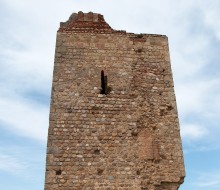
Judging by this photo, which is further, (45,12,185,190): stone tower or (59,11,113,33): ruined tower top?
(59,11,113,33): ruined tower top

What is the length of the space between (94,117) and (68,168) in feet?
4.49

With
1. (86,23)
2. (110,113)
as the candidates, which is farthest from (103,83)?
(86,23)

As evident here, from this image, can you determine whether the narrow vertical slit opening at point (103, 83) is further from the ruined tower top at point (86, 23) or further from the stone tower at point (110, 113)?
the ruined tower top at point (86, 23)

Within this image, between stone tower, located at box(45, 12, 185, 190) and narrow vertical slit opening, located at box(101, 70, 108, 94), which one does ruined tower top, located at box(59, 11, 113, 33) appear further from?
narrow vertical slit opening, located at box(101, 70, 108, 94)

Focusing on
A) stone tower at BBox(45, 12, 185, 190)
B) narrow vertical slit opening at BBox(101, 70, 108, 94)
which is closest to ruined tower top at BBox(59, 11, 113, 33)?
stone tower at BBox(45, 12, 185, 190)

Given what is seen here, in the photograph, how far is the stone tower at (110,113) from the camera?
7.11 m

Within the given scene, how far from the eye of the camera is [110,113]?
778cm

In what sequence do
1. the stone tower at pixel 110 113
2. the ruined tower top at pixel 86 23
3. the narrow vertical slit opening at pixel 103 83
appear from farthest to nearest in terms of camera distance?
the ruined tower top at pixel 86 23
the narrow vertical slit opening at pixel 103 83
the stone tower at pixel 110 113

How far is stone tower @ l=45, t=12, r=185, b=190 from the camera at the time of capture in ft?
23.3

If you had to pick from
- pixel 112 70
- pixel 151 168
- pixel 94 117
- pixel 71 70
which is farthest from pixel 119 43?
pixel 151 168

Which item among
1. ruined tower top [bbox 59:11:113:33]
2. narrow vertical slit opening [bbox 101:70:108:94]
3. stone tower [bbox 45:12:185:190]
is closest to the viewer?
A: stone tower [bbox 45:12:185:190]

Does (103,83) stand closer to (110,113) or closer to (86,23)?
(110,113)

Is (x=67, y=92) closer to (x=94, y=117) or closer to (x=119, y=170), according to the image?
(x=94, y=117)

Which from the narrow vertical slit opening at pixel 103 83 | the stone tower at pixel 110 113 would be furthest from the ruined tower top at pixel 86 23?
the narrow vertical slit opening at pixel 103 83
